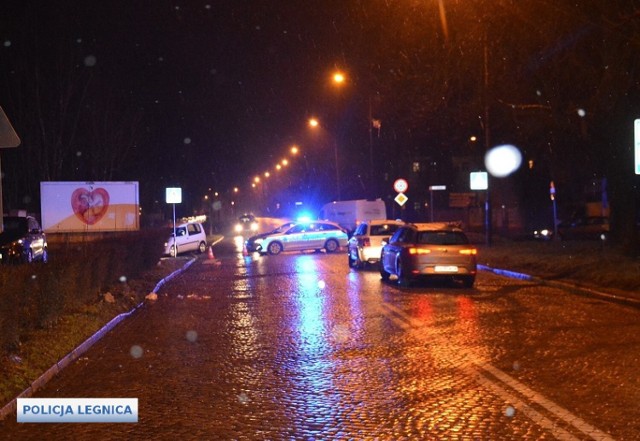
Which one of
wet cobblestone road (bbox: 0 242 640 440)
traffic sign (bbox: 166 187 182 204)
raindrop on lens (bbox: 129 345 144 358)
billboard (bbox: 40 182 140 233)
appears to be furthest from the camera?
billboard (bbox: 40 182 140 233)

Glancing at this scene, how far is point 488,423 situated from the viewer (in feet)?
19.8

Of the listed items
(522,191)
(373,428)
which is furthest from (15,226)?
(522,191)

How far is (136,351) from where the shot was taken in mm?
9641

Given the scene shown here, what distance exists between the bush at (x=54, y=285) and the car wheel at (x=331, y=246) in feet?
53.5

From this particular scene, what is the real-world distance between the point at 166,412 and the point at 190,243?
1057 inches

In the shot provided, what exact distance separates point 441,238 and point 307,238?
55.4 ft

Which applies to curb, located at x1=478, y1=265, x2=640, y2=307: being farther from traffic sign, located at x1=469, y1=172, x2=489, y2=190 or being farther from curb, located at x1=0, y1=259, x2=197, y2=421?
curb, located at x1=0, y1=259, x2=197, y2=421

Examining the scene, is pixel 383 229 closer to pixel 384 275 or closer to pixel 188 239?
pixel 384 275

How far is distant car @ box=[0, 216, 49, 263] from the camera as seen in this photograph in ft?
67.2

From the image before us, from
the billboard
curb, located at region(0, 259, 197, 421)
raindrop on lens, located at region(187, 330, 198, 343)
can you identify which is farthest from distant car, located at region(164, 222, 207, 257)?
raindrop on lens, located at region(187, 330, 198, 343)

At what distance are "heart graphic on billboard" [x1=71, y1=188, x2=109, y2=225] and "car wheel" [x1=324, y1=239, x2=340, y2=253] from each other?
1055 centimetres

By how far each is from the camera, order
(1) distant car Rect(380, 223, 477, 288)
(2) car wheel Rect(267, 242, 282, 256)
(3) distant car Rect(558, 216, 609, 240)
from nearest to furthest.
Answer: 1. (1) distant car Rect(380, 223, 477, 288)
2. (2) car wheel Rect(267, 242, 282, 256)
3. (3) distant car Rect(558, 216, 609, 240)

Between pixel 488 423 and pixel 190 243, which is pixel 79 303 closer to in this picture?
pixel 488 423

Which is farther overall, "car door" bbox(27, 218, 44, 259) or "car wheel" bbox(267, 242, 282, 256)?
"car wheel" bbox(267, 242, 282, 256)
